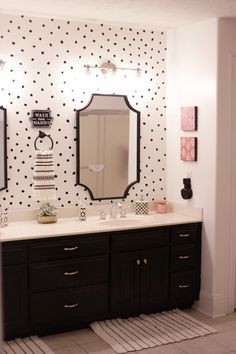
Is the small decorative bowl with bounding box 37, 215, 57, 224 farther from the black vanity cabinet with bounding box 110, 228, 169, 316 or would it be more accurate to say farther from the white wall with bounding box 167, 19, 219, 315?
the white wall with bounding box 167, 19, 219, 315

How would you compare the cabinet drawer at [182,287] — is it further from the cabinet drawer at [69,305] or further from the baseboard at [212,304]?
the cabinet drawer at [69,305]

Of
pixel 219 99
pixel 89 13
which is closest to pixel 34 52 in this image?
pixel 89 13

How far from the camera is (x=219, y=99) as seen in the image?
379 centimetres

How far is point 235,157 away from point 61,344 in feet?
6.54

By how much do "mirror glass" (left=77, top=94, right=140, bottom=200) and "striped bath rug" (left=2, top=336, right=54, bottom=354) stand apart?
1285 mm

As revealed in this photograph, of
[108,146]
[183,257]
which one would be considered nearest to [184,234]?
[183,257]

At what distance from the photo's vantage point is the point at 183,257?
156 inches

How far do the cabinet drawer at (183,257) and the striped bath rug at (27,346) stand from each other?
48.4 inches

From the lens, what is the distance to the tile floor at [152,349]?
10.7ft

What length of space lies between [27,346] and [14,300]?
0.33 m

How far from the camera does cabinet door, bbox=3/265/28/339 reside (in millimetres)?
3258

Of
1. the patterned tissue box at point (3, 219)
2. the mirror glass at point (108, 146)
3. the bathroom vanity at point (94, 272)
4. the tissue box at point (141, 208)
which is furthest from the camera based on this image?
the tissue box at point (141, 208)

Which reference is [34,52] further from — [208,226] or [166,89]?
[208,226]

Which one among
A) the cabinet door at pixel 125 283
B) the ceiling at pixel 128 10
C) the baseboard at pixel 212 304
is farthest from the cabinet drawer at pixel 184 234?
the ceiling at pixel 128 10
